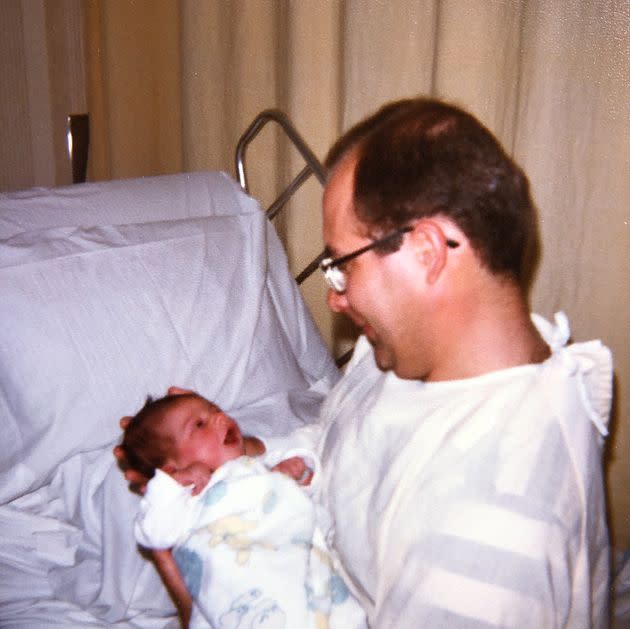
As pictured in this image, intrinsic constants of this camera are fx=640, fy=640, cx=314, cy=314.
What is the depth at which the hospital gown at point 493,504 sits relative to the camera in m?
0.81

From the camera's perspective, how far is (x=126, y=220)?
1.74 meters

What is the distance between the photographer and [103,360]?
1459mm

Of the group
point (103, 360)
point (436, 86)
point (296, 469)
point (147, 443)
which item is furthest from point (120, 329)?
point (436, 86)

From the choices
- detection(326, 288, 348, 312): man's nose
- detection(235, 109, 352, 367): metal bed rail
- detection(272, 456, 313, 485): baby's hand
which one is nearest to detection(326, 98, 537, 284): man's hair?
detection(326, 288, 348, 312): man's nose

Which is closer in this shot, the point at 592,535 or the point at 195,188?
the point at 592,535

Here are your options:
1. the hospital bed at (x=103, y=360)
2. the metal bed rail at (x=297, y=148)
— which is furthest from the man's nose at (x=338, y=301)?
the metal bed rail at (x=297, y=148)

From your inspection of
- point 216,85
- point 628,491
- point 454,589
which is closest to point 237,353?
point 454,589

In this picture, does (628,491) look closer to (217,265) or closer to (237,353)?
(237,353)

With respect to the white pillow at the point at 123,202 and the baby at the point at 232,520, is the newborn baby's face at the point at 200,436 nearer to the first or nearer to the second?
the baby at the point at 232,520

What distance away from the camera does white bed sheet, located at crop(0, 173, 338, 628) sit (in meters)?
1.36

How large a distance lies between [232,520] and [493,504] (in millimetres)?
565

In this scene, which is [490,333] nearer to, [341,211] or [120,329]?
[341,211]

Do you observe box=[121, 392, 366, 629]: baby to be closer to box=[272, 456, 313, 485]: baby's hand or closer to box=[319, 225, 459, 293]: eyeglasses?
box=[272, 456, 313, 485]: baby's hand

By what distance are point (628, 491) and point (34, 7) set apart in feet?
7.99
